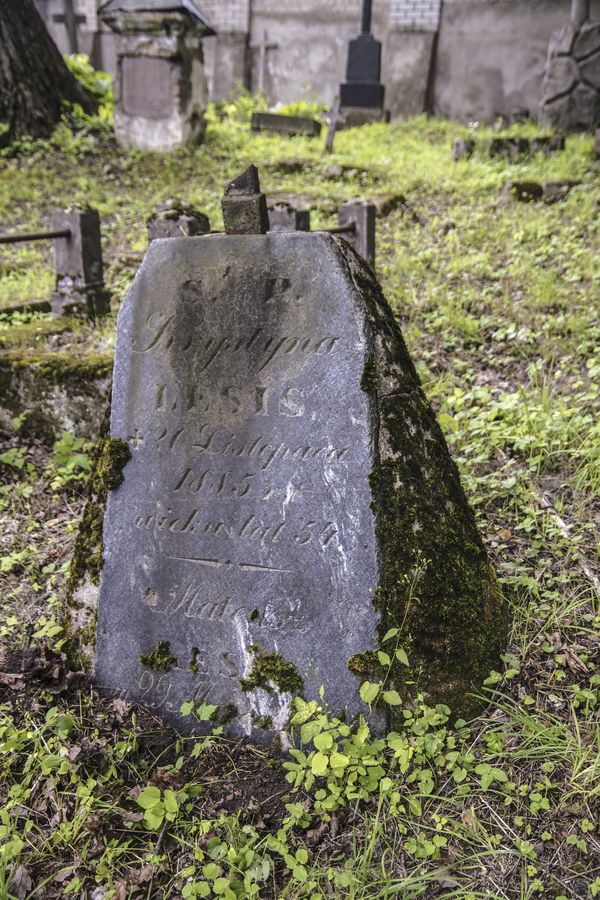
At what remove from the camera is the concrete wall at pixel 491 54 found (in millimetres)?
12484

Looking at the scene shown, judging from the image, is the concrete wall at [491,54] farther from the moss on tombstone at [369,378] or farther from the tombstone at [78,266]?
the moss on tombstone at [369,378]

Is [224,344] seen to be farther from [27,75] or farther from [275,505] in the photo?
[27,75]

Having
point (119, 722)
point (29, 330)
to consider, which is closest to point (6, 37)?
point (29, 330)

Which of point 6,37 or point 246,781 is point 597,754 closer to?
point 246,781

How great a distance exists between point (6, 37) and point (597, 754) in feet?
38.0

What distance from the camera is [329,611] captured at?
2.22 metres

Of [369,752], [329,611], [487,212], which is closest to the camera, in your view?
[369,752]

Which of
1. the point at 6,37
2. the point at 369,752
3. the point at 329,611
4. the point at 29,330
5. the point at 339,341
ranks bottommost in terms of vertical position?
the point at 369,752

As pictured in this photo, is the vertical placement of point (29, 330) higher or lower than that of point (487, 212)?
lower

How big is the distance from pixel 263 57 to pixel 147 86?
6.52 metres

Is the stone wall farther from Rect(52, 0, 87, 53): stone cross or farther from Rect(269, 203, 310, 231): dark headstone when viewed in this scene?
Rect(269, 203, 310, 231): dark headstone

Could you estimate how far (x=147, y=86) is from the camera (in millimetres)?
10047

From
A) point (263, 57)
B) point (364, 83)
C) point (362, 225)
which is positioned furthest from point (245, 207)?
point (263, 57)

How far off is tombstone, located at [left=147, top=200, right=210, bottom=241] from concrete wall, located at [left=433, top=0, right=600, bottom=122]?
34.3 feet
